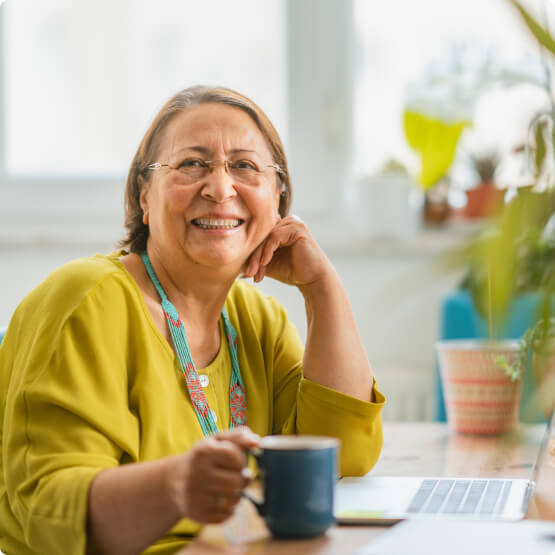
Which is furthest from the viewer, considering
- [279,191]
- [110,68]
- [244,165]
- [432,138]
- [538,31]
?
[110,68]

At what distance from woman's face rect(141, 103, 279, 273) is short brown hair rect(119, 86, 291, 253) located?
0.6 inches

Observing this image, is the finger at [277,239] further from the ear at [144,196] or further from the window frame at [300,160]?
the window frame at [300,160]

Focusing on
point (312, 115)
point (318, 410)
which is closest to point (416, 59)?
point (312, 115)

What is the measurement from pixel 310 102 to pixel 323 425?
1640 mm

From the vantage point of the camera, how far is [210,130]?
4.15 ft

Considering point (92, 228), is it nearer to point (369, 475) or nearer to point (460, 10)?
point (460, 10)

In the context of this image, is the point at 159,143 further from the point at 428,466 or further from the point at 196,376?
the point at 428,466

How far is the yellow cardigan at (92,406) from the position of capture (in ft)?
3.04

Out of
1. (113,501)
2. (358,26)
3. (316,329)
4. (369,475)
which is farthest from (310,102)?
(113,501)

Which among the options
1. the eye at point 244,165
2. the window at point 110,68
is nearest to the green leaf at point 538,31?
the eye at point 244,165

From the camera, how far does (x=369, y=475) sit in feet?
3.83

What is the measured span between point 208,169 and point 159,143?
0.10 m

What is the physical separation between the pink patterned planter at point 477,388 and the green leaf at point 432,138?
929 mm

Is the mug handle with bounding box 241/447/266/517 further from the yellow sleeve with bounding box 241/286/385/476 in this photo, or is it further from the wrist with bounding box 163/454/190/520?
the yellow sleeve with bounding box 241/286/385/476
